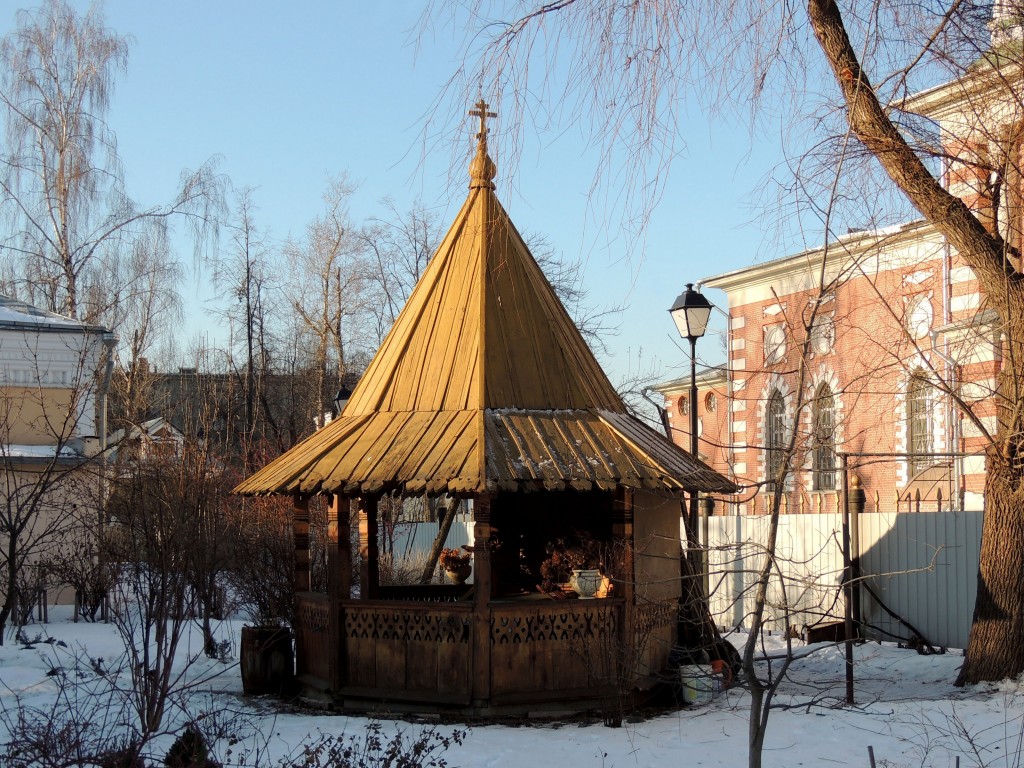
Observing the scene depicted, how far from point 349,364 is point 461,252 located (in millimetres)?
25405

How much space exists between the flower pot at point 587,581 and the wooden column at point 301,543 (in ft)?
9.78

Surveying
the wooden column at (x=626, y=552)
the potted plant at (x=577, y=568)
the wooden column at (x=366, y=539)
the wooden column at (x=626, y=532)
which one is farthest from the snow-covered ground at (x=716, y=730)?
the wooden column at (x=366, y=539)

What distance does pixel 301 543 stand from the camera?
38.5 feet

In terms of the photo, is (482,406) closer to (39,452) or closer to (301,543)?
(301,543)

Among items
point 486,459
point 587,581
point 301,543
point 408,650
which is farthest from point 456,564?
point 486,459

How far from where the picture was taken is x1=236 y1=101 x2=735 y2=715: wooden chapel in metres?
10.0

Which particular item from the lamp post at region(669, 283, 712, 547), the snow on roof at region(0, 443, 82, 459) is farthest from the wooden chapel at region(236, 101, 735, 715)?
the snow on roof at region(0, 443, 82, 459)

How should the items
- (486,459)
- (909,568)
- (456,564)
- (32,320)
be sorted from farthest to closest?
(32,320), (909,568), (456,564), (486,459)

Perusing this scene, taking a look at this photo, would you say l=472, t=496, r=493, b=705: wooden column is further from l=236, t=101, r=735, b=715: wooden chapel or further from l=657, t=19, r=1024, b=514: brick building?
l=657, t=19, r=1024, b=514: brick building

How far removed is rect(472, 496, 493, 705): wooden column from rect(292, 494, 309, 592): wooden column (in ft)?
8.13

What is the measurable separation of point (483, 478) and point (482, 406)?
1.23m

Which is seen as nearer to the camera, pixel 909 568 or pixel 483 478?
pixel 483 478

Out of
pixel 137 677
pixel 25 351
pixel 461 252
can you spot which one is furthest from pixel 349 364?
pixel 137 677

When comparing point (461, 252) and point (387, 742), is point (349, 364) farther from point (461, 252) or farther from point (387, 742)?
point (387, 742)
